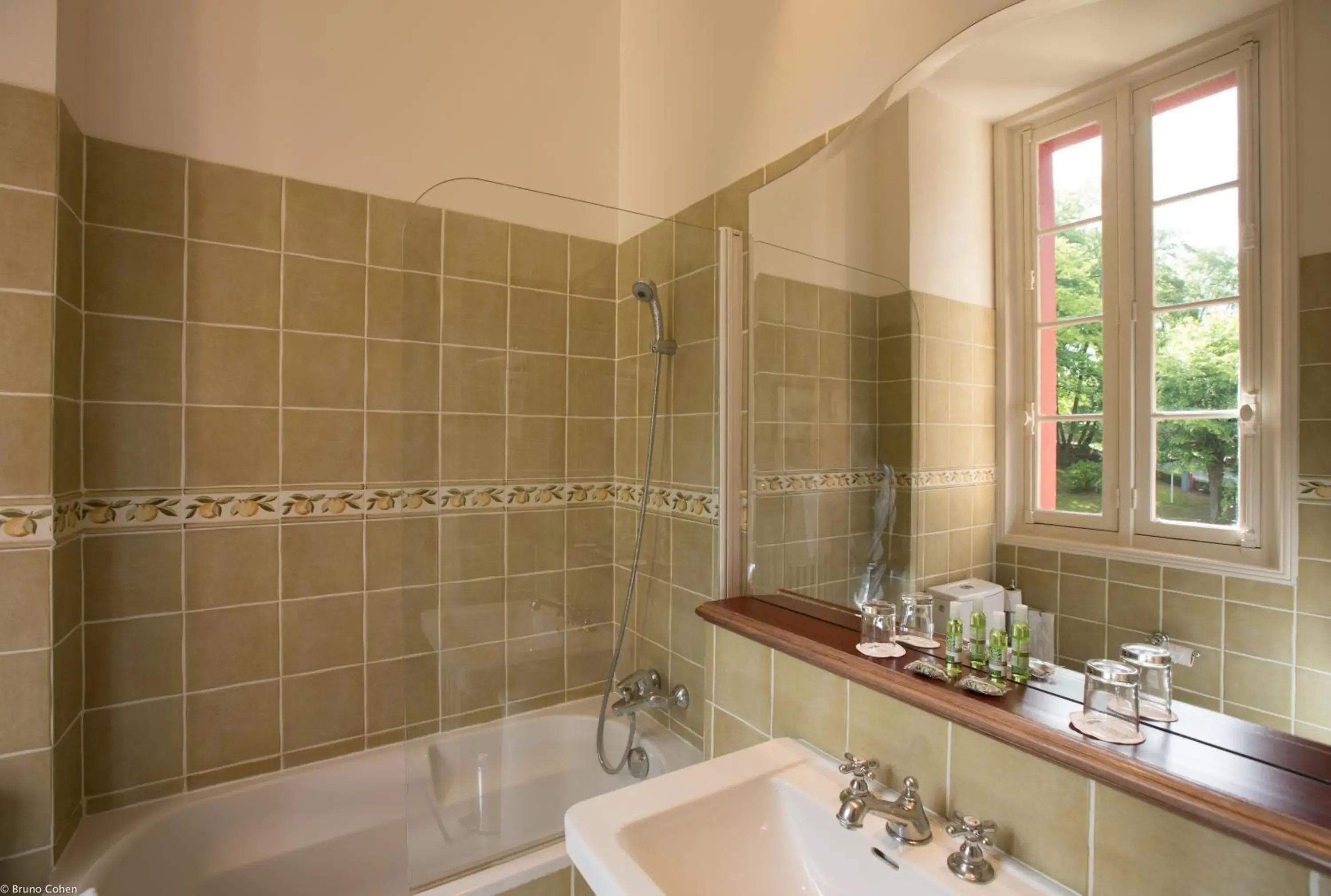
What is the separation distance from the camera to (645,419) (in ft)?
5.56

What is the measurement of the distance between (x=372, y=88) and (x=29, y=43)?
0.72 m

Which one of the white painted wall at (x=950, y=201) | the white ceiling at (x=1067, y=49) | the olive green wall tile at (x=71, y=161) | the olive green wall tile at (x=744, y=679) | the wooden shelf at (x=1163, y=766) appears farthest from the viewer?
the olive green wall tile at (x=71, y=161)

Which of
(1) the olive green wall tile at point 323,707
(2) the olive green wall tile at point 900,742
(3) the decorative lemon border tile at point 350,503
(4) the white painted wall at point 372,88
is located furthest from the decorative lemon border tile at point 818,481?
(1) the olive green wall tile at point 323,707

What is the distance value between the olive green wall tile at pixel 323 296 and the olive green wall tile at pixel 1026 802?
175 centimetres

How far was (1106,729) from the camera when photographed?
71cm

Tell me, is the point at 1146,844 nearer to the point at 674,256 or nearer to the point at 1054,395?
the point at 1054,395

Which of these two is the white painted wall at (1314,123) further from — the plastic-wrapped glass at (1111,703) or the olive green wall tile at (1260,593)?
the plastic-wrapped glass at (1111,703)

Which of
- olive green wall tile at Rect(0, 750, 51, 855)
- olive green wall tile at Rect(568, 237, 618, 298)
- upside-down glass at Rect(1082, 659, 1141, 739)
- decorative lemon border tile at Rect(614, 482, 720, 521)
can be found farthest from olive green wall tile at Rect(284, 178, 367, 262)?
upside-down glass at Rect(1082, 659, 1141, 739)

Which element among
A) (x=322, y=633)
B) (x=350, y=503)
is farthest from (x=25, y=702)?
(x=350, y=503)

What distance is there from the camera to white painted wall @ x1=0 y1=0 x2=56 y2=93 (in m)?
1.17

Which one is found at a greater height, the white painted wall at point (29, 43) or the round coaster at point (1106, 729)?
the white painted wall at point (29, 43)

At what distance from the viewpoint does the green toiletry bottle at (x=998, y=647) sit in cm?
86

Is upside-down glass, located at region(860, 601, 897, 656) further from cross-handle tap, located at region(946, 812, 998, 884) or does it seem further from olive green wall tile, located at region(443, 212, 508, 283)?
olive green wall tile, located at region(443, 212, 508, 283)

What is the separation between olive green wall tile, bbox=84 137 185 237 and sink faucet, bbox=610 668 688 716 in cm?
168
